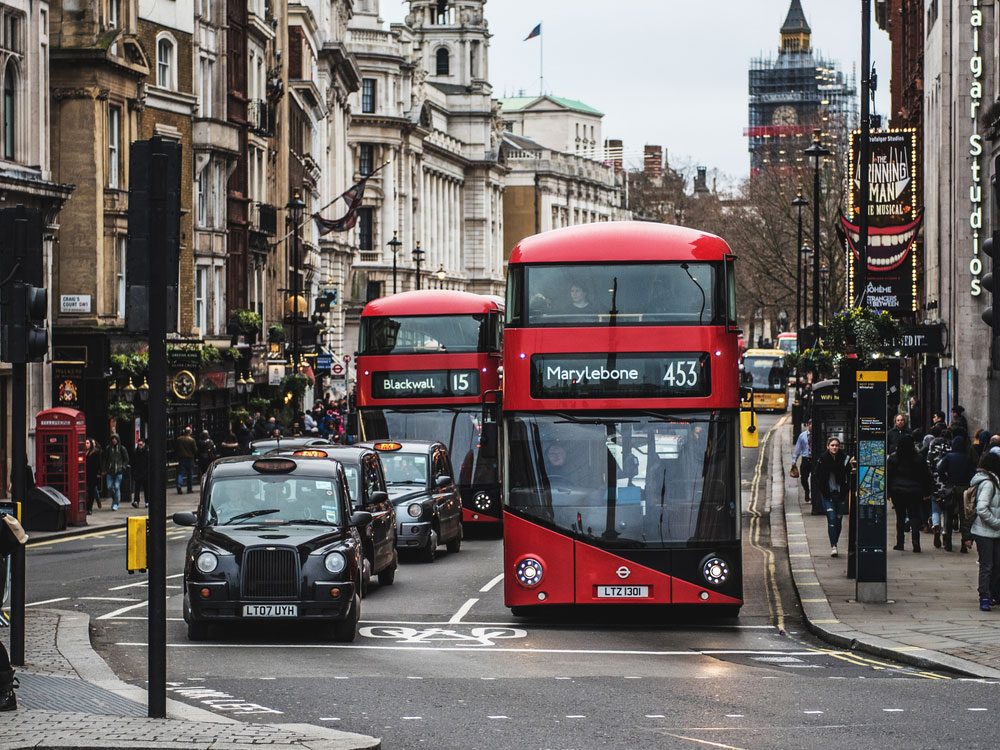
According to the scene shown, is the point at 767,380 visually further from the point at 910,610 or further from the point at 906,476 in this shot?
the point at 910,610

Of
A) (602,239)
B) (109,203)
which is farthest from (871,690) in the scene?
(109,203)

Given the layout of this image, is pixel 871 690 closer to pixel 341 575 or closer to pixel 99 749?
pixel 341 575

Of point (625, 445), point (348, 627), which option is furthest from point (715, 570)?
point (348, 627)

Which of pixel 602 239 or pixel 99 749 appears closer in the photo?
pixel 99 749

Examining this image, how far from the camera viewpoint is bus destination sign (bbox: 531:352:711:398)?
63.4 ft

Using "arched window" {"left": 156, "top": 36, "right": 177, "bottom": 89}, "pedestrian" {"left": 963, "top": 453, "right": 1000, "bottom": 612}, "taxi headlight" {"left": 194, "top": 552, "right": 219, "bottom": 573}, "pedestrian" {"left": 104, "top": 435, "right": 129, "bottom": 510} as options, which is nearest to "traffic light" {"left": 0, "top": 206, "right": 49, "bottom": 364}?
"taxi headlight" {"left": 194, "top": 552, "right": 219, "bottom": 573}

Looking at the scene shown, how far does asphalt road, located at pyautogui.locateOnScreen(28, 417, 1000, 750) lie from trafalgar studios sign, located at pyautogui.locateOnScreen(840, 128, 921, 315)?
20098mm

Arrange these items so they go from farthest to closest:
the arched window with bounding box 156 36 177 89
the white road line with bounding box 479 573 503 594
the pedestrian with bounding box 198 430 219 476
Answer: the arched window with bounding box 156 36 177 89 → the pedestrian with bounding box 198 430 219 476 → the white road line with bounding box 479 573 503 594

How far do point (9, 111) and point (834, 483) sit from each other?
21643 millimetres

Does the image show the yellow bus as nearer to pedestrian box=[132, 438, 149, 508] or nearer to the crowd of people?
pedestrian box=[132, 438, 149, 508]

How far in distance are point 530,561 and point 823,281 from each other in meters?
65.5

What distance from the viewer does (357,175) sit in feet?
403

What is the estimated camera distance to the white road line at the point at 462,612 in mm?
20438

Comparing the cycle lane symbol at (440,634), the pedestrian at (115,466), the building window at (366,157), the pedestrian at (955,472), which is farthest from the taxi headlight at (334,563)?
the building window at (366,157)
